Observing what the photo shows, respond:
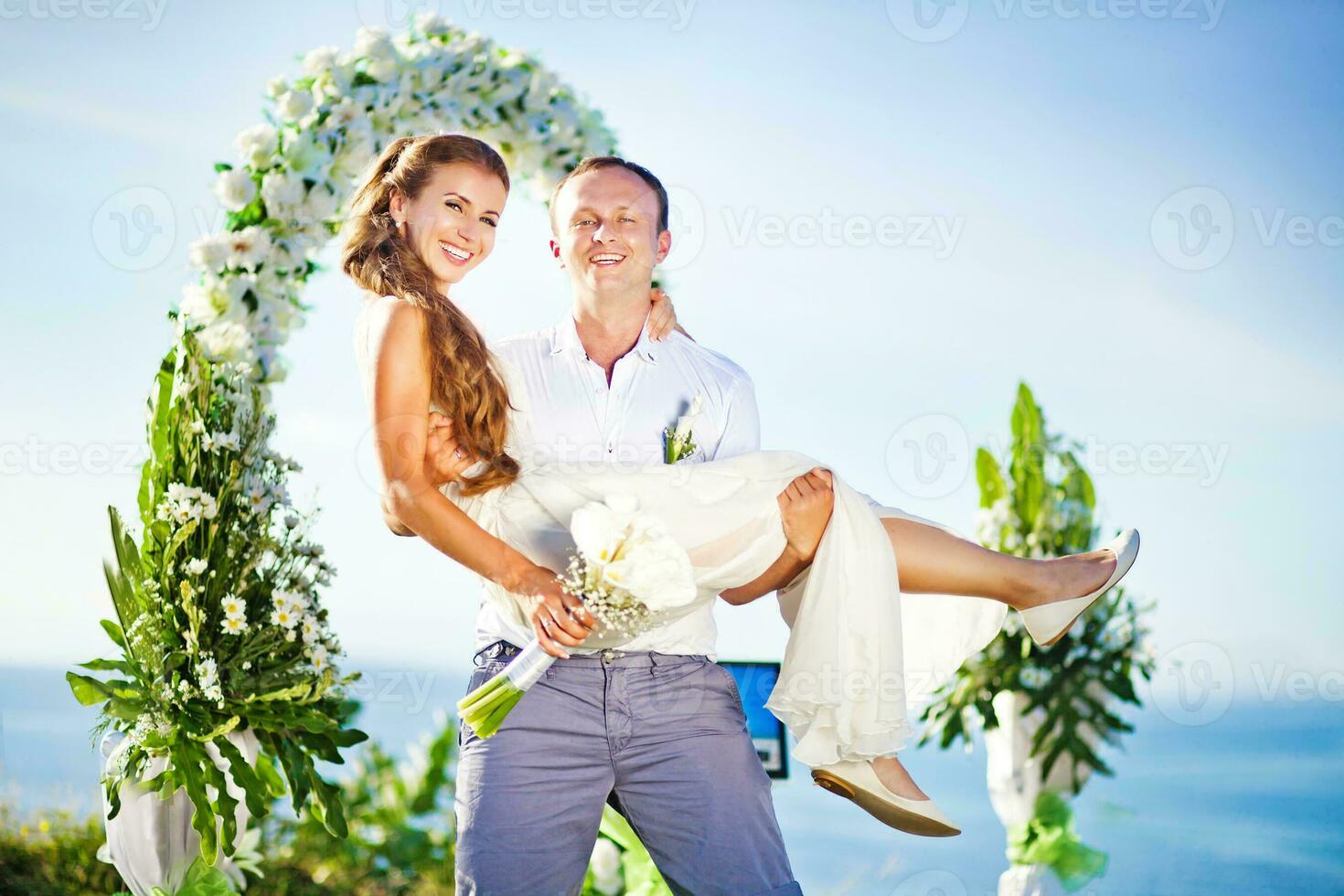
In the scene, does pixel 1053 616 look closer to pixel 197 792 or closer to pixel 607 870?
pixel 607 870

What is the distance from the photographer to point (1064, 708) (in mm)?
3910

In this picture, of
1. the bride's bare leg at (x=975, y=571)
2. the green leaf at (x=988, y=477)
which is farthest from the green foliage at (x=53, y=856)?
the green leaf at (x=988, y=477)

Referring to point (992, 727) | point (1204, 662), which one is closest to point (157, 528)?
point (992, 727)

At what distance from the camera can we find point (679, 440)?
7.62 ft

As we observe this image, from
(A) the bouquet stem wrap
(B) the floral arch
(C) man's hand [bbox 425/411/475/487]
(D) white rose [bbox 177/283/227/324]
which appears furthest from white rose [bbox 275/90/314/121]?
(A) the bouquet stem wrap

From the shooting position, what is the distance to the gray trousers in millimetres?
2117

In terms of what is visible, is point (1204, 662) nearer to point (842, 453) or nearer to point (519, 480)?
point (842, 453)

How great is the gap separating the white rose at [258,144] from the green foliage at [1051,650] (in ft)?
8.30

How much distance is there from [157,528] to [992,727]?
2683 mm

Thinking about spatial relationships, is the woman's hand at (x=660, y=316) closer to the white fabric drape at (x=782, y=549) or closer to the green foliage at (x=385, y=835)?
the white fabric drape at (x=782, y=549)

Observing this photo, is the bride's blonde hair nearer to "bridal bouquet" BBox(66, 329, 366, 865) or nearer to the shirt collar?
the shirt collar

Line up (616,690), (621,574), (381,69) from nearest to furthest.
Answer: (621,574) → (616,690) → (381,69)

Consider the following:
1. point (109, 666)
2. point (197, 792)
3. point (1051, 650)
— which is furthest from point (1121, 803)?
point (109, 666)

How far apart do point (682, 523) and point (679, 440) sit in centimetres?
19
